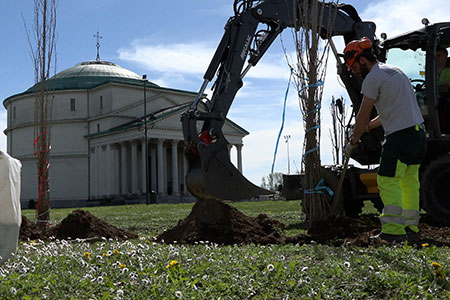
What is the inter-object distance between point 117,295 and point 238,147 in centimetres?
6989

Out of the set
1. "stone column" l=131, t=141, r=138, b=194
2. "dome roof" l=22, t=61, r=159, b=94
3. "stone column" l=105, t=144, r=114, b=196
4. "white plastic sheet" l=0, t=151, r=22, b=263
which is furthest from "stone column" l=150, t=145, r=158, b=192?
"white plastic sheet" l=0, t=151, r=22, b=263

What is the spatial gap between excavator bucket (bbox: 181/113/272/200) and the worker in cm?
334

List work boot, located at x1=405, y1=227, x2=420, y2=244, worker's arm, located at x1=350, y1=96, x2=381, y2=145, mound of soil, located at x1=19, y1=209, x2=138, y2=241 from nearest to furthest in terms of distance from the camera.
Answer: work boot, located at x1=405, y1=227, x2=420, y2=244 → worker's arm, located at x1=350, y1=96, x2=381, y2=145 → mound of soil, located at x1=19, y1=209, x2=138, y2=241

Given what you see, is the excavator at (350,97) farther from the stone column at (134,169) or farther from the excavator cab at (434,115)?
the stone column at (134,169)

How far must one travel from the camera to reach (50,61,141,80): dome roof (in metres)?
79.8

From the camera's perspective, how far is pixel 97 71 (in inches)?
3164

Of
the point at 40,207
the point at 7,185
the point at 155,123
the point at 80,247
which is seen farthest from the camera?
the point at 155,123

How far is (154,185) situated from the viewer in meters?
70.2

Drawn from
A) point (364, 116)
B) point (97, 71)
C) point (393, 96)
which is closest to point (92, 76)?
point (97, 71)

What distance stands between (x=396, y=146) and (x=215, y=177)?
3707 millimetres

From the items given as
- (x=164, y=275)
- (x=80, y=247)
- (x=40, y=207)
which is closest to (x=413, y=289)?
(x=164, y=275)

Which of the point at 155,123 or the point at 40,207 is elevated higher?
the point at 155,123

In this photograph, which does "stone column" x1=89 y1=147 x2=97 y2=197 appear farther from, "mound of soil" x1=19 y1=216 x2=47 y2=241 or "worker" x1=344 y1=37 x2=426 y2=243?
"worker" x1=344 y1=37 x2=426 y2=243

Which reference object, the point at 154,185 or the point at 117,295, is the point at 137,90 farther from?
the point at 117,295
